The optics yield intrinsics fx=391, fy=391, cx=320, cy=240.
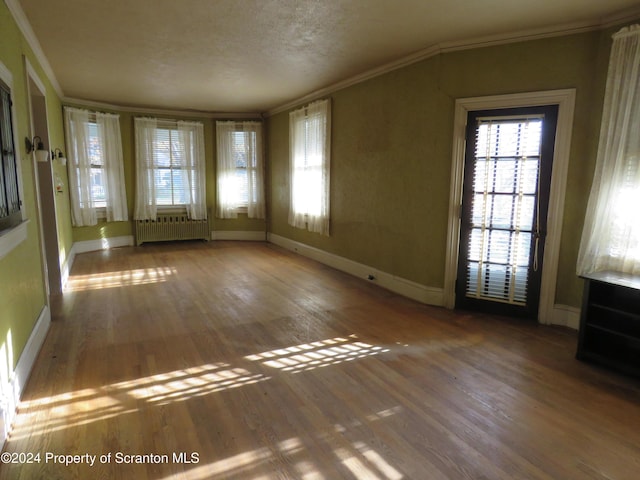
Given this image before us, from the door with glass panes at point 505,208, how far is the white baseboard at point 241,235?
17.8 ft

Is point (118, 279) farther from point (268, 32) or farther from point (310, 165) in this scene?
point (268, 32)

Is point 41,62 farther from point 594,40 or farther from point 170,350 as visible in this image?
point 594,40

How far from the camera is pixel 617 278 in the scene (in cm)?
303

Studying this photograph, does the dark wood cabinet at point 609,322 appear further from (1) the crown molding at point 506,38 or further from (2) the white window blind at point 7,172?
(2) the white window blind at point 7,172

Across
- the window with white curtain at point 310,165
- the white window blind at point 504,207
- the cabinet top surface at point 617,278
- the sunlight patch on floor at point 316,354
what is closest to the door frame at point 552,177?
the white window blind at point 504,207

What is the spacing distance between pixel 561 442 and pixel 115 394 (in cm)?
274

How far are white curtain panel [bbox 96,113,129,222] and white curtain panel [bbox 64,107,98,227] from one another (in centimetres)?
30

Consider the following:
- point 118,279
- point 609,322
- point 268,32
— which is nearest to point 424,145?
point 268,32

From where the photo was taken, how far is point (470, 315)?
13.6ft

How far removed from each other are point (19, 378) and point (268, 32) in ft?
11.4

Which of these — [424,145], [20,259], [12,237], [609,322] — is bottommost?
[609,322]

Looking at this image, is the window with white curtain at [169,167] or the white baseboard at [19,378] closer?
the white baseboard at [19,378]

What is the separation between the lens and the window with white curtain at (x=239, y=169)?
836cm

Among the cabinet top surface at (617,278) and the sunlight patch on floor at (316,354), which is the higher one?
the cabinet top surface at (617,278)
